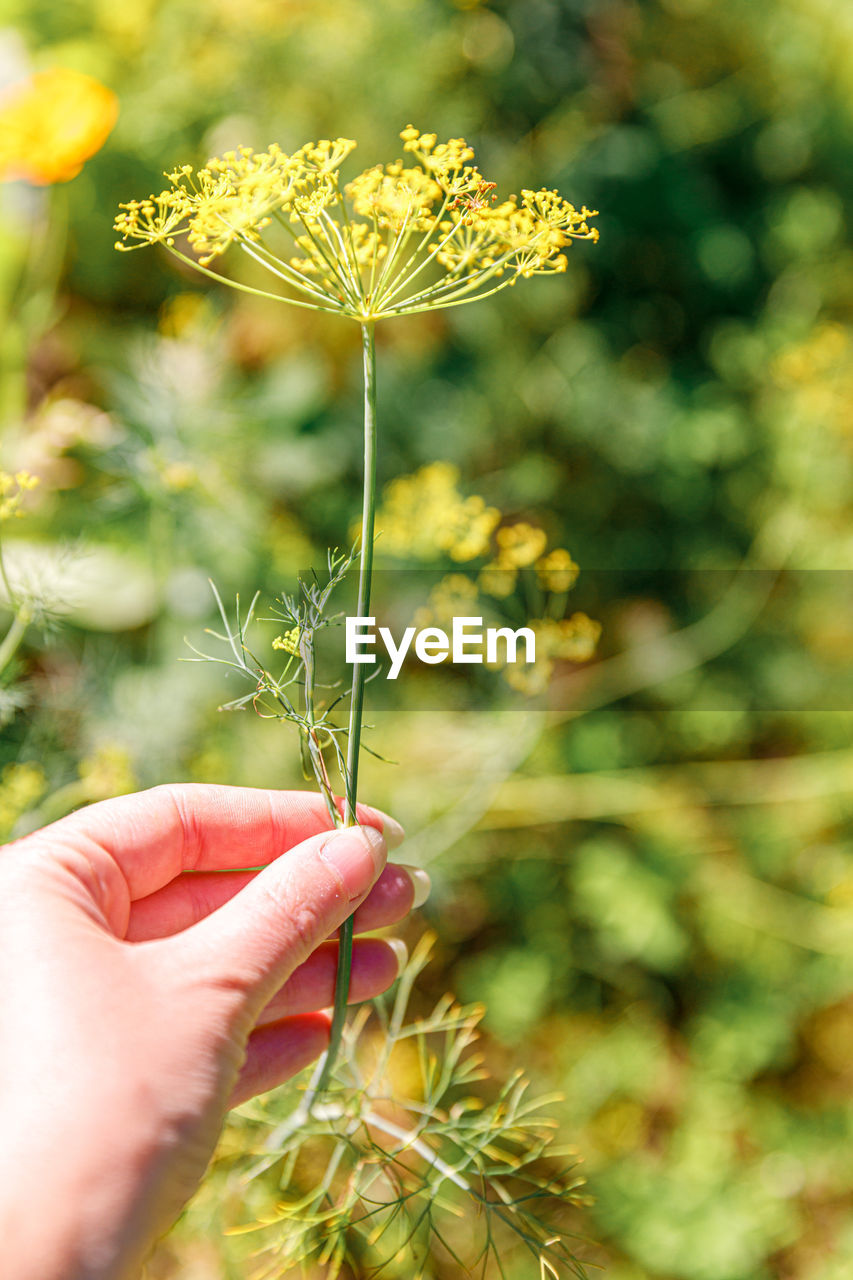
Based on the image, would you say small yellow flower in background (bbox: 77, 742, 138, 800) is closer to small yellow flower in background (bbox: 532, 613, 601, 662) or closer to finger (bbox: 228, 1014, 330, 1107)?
finger (bbox: 228, 1014, 330, 1107)

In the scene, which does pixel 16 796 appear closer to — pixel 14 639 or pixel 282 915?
pixel 14 639

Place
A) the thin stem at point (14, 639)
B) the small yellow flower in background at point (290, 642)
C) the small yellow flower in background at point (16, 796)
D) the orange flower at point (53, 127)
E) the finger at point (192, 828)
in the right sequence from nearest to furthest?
the small yellow flower in background at point (290, 642) < the finger at point (192, 828) < the thin stem at point (14, 639) < the small yellow flower in background at point (16, 796) < the orange flower at point (53, 127)

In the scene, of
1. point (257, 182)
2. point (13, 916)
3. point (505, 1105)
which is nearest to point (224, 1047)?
point (13, 916)

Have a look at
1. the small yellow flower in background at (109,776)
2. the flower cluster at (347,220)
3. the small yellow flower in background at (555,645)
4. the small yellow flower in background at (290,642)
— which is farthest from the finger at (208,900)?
the flower cluster at (347,220)

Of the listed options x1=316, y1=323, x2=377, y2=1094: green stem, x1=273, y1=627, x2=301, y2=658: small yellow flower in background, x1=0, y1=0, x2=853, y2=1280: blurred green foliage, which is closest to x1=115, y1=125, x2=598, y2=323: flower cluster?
x1=316, y1=323, x2=377, y2=1094: green stem

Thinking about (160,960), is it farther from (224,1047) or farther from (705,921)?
(705,921)

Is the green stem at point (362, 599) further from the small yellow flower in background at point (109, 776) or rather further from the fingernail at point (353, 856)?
the small yellow flower in background at point (109, 776)

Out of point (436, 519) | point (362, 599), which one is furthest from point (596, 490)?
point (362, 599)
